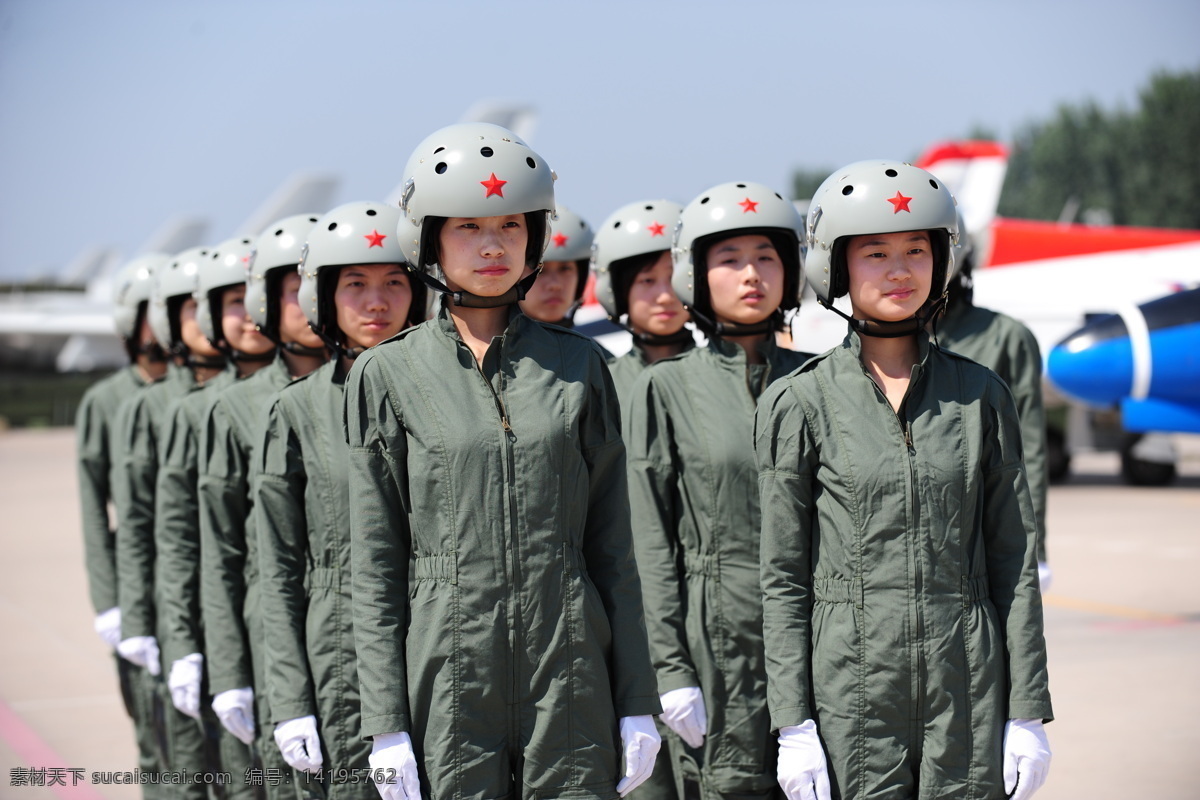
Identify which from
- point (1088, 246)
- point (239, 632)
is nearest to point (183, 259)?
point (239, 632)

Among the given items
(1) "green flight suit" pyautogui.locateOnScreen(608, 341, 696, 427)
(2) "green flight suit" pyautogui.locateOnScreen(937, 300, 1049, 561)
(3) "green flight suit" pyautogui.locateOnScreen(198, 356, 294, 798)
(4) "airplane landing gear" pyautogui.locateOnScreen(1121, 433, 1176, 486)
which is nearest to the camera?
(3) "green flight suit" pyautogui.locateOnScreen(198, 356, 294, 798)

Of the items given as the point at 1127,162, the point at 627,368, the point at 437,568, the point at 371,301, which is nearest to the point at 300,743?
the point at 437,568

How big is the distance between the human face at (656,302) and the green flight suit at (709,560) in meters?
1.13

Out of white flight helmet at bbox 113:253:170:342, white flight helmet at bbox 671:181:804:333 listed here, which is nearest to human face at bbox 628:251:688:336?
white flight helmet at bbox 671:181:804:333

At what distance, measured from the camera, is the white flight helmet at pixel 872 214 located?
10.7 feet

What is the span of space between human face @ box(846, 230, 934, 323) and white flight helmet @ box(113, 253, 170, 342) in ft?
15.5

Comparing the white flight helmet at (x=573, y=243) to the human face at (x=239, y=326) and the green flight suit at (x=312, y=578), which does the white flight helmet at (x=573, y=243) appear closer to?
the human face at (x=239, y=326)

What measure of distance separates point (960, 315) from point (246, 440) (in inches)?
116

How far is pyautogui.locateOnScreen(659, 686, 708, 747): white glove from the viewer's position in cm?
Result: 366

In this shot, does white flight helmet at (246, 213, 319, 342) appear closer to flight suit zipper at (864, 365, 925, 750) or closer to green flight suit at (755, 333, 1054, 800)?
green flight suit at (755, 333, 1054, 800)

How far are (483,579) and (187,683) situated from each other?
222 centimetres

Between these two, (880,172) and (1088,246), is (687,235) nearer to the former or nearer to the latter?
(880,172)

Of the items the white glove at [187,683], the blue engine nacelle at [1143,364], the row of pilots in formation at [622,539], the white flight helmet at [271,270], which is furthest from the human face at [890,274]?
the blue engine nacelle at [1143,364]

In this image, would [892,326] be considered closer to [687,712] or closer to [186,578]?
[687,712]
